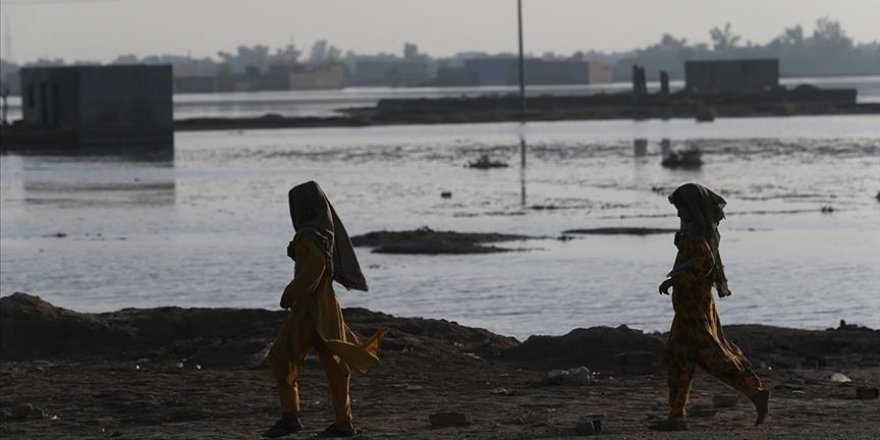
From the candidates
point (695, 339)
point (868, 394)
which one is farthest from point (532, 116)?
point (695, 339)

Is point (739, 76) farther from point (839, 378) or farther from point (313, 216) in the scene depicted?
point (313, 216)

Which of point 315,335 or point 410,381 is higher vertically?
point 315,335

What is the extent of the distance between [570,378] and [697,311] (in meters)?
2.51

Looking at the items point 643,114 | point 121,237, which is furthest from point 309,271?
point 643,114

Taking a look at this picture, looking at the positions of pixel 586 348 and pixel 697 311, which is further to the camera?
pixel 586 348

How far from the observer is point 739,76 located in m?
103

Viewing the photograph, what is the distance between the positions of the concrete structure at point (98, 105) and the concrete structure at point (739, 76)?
4683 centimetres

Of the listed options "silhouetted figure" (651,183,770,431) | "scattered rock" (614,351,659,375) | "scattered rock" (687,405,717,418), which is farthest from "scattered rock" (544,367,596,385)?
"silhouetted figure" (651,183,770,431)

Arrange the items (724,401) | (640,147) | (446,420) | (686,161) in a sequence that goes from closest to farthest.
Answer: (446,420) < (724,401) < (686,161) < (640,147)

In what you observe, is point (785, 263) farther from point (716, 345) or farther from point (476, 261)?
point (716, 345)

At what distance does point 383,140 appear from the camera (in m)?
65.6

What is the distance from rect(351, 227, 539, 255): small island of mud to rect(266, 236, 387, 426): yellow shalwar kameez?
1444 cm

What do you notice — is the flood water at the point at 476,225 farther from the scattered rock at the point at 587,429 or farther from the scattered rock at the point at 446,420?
the scattered rock at the point at 587,429

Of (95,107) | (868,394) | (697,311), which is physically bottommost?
(868,394)
